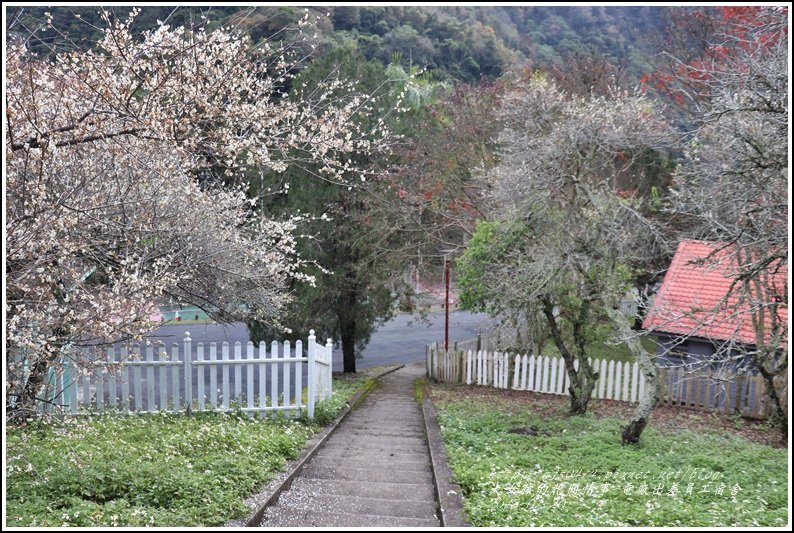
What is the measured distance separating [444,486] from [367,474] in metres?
1.01

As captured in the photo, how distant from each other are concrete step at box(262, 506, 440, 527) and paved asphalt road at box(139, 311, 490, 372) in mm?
13787

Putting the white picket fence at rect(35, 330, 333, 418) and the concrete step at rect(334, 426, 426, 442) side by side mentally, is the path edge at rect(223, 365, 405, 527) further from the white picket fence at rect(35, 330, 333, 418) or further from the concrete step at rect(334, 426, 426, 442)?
the white picket fence at rect(35, 330, 333, 418)


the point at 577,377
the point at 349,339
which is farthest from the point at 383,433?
the point at 349,339

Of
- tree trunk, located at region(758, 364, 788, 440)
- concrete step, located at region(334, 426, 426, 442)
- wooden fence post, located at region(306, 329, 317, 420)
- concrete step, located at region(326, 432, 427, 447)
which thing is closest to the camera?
concrete step, located at region(326, 432, 427, 447)

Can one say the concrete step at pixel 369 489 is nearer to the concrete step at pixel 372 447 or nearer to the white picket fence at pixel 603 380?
the concrete step at pixel 372 447

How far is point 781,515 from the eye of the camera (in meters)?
5.32

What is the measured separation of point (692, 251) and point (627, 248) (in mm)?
4790

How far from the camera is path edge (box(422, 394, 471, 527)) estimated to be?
534 centimetres

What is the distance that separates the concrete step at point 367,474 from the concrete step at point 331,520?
1.19 metres

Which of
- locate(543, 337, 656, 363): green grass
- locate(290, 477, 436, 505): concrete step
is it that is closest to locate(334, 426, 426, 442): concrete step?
locate(290, 477, 436, 505): concrete step

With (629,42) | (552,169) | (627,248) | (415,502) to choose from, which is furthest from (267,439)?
(629,42)

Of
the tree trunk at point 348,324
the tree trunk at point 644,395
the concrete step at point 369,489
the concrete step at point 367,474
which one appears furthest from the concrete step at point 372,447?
the tree trunk at point 348,324

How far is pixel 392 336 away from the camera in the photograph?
1153 inches

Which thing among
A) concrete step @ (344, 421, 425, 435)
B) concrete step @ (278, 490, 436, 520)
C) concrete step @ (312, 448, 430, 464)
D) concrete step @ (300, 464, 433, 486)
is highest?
concrete step @ (278, 490, 436, 520)
